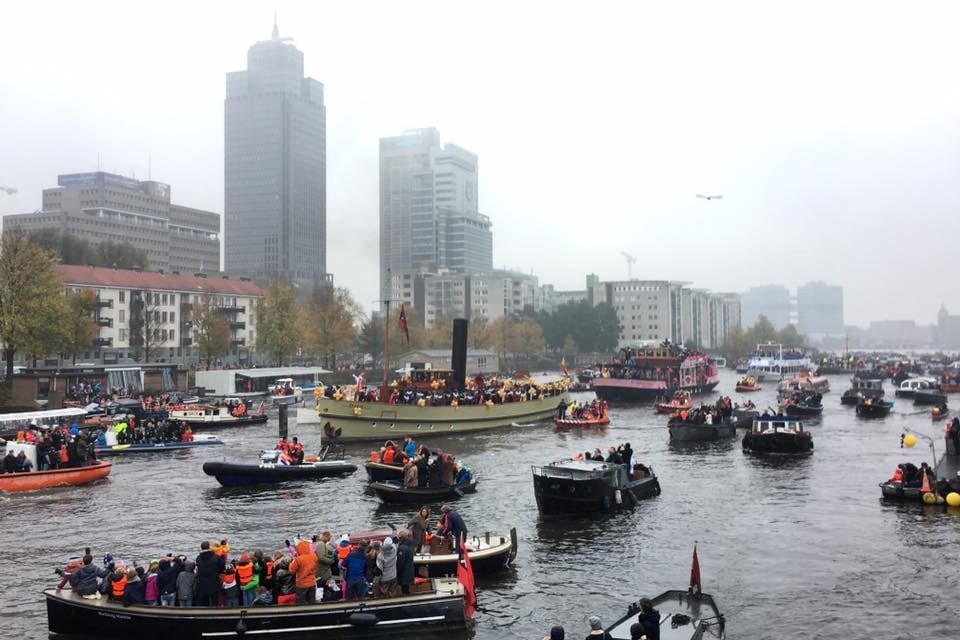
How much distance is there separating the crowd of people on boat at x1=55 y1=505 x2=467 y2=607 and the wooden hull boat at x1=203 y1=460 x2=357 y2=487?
57.6 feet

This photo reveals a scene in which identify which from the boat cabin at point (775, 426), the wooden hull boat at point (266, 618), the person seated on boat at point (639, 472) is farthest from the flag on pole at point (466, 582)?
the boat cabin at point (775, 426)

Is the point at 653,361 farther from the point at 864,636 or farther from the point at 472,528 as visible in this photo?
the point at 864,636

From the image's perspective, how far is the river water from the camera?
22.7 meters

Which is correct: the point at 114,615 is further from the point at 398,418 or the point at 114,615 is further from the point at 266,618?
the point at 398,418

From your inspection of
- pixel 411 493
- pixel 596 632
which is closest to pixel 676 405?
pixel 411 493

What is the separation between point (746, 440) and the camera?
5003cm

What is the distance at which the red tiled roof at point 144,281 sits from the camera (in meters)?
101

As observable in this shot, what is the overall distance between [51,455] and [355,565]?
25532 millimetres

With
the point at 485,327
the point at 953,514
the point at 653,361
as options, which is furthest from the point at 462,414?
the point at 485,327

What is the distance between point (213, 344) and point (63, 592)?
279 feet

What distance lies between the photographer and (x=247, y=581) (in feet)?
65.5

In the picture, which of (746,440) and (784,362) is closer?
(746,440)

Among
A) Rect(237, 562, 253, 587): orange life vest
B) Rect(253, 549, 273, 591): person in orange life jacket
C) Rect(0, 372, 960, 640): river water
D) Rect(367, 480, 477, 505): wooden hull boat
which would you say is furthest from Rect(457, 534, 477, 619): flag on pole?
Rect(367, 480, 477, 505): wooden hull boat

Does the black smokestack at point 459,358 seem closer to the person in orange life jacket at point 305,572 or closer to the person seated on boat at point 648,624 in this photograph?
the person in orange life jacket at point 305,572
